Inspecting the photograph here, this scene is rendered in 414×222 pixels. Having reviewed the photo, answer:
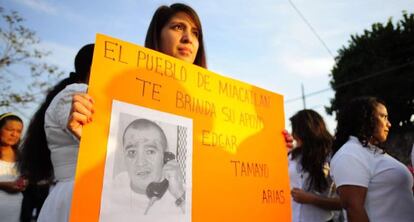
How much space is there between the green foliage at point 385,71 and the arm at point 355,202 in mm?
21348

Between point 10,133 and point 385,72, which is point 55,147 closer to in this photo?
point 10,133

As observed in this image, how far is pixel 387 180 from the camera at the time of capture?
75.5 inches

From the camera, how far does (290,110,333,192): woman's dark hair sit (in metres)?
2.86

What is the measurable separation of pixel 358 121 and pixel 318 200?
0.83 meters

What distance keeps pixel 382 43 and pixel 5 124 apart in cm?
2428

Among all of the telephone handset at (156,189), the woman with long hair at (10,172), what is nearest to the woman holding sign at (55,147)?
the telephone handset at (156,189)

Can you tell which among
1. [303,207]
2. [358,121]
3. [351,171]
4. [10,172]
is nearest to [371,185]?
[351,171]

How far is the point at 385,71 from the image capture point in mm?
21797

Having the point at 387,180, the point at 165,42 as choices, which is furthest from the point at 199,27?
the point at 387,180

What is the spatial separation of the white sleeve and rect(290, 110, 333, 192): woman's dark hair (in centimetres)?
89

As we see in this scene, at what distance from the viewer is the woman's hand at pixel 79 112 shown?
101 cm

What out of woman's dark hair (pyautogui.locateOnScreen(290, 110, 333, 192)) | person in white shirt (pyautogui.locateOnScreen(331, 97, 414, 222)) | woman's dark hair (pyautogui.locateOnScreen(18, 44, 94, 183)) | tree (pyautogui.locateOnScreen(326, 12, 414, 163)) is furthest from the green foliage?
woman's dark hair (pyautogui.locateOnScreen(18, 44, 94, 183))

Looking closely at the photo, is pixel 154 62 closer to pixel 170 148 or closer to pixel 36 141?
pixel 170 148

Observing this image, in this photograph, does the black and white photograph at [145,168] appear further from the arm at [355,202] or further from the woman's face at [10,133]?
the woman's face at [10,133]
